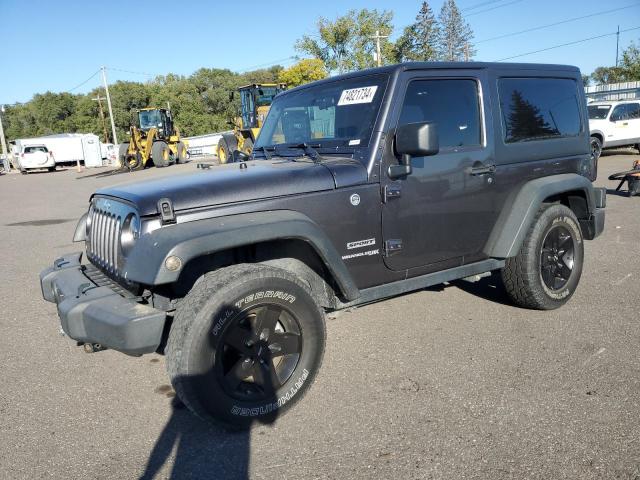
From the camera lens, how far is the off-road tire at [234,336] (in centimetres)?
255

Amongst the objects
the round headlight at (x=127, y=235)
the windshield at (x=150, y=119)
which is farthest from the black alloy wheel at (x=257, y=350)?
the windshield at (x=150, y=119)

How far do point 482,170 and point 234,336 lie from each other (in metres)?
2.18

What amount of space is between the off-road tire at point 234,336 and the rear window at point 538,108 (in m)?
2.21

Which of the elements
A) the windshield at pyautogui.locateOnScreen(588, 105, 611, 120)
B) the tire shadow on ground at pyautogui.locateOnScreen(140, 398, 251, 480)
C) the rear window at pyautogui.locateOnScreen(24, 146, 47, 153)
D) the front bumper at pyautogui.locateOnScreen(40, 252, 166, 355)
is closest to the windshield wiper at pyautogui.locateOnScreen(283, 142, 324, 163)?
the front bumper at pyautogui.locateOnScreen(40, 252, 166, 355)

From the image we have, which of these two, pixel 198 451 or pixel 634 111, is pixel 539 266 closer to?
pixel 198 451

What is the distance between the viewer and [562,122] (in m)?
4.32

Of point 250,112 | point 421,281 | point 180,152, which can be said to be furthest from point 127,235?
point 180,152

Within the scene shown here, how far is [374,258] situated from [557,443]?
4.76 ft

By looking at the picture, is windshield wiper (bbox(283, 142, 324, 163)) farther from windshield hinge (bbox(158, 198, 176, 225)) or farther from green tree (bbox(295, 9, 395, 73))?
green tree (bbox(295, 9, 395, 73))

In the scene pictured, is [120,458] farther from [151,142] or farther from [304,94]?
[151,142]

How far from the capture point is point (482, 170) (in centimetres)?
366

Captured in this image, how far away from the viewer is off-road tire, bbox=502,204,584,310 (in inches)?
159

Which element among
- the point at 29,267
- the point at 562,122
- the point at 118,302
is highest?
the point at 562,122

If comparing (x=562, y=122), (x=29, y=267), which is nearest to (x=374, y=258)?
(x=562, y=122)
